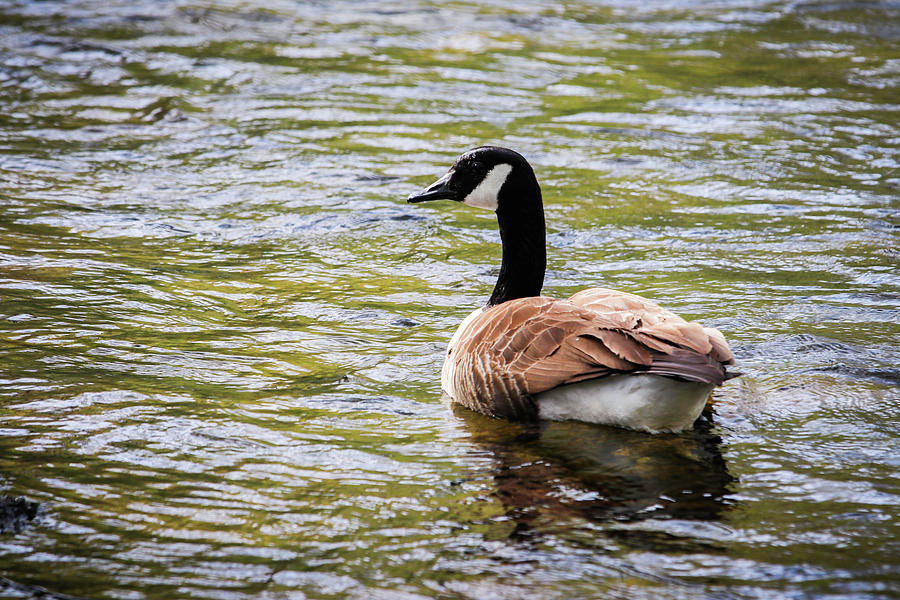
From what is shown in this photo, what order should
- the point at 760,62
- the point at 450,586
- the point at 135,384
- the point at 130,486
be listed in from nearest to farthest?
the point at 450,586 → the point at 130,486 → the point at 135,384 → the point at 760,62

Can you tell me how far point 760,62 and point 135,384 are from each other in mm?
11266

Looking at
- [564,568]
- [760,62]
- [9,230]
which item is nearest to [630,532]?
[564,568]

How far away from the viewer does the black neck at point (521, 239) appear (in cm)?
693

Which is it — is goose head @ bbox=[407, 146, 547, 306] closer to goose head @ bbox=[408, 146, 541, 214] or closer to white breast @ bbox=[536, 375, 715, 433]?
goose head @ bbox=[408, 146, 541, 214]

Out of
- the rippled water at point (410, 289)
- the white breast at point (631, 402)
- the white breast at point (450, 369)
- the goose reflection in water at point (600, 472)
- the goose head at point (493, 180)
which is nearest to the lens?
the rippled water at point (410, 289)

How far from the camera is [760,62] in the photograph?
49.0 feet

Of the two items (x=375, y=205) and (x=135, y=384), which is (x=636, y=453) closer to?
(x=135, y=384)

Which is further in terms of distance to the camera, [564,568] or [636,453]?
[636,453]

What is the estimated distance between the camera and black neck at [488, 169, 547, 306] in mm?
6926

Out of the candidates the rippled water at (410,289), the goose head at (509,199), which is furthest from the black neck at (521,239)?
the rippled water at (410,289)

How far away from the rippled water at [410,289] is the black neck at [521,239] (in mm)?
758

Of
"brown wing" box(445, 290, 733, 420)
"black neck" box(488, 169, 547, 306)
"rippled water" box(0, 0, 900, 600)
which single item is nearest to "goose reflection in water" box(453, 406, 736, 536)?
"rippled water" box(0, 0, 900, 600)

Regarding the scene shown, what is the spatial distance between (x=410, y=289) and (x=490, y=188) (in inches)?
73.4

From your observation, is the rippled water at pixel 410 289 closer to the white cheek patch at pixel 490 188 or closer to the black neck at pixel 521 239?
the black neck at pixel 521 239
